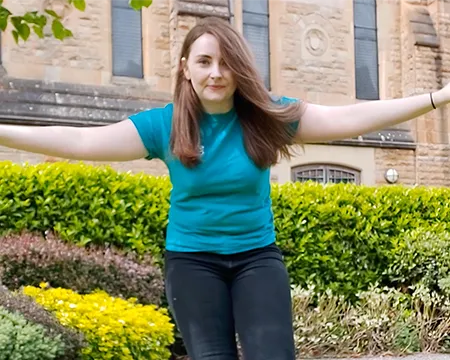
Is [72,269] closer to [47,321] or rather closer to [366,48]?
[47,321]

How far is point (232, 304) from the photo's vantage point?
266cm

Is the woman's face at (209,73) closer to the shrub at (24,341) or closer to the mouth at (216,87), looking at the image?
the mouth at (216,87)

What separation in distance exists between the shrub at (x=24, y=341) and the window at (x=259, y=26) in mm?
11933

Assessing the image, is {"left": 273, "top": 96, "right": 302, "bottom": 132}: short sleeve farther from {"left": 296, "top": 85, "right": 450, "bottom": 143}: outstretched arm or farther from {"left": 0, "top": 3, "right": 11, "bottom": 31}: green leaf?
{"left": 0, "top": 3, "right": 11, "bottom": 31}: green leaf

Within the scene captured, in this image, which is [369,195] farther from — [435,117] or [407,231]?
[435,117]

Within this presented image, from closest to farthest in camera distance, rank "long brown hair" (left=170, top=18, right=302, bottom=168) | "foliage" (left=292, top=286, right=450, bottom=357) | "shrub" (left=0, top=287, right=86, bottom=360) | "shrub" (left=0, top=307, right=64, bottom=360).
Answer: "long brown hair" (left=170, top=18, right=302, bottom=168)
"shrub" (left=0, top=307, right=64, bottom=360)
"shrub" (left=0, top=287, right=86, bottom=360)
"foliage" (left=292, top=286, right=450, bottom=357)

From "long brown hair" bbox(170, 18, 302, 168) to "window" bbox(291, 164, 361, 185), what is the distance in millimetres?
13250

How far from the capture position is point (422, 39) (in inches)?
687

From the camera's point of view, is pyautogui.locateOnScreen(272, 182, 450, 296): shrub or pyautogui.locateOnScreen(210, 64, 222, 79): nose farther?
pyautogui.locateOnScreen(272, 182, 450, 296): shrub

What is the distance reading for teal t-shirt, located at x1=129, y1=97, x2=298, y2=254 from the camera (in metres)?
2.65

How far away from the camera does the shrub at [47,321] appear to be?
4.99 m

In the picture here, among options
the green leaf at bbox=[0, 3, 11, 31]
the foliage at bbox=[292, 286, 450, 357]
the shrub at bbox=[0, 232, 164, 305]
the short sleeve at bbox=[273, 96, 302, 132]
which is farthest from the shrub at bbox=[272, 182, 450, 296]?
the short sleeve at bbox=[273, 96, 302, 132]

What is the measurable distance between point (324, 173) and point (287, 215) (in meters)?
7.53

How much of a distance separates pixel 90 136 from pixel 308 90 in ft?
46.0
